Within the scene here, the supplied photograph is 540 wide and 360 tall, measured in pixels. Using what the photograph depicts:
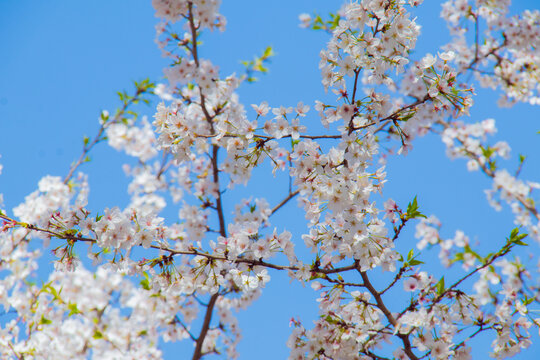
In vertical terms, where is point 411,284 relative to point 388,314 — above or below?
above

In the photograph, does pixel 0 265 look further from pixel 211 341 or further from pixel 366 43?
pixel 366 43

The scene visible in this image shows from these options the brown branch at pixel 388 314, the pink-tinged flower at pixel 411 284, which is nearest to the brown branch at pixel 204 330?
the brown branch at pixel 388 314

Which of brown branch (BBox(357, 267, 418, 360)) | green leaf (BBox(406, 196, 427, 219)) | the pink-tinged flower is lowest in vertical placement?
brown branch (BBox(357, 267, 418, 360))

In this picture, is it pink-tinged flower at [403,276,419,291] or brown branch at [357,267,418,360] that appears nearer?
brown branch at [357,267,418,360]

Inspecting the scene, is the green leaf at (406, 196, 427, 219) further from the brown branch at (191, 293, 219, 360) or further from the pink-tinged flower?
the brown branch at (191, 293, 219, 360)

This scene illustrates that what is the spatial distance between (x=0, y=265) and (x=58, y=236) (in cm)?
468

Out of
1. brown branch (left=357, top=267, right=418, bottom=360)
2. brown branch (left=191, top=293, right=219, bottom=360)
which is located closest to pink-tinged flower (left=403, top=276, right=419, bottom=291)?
brown branch (left=357, top=267, right=418, bottom=360)

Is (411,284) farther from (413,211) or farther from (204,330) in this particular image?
(204,330)

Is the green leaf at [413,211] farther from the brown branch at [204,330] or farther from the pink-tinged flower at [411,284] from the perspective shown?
the brown branch at [204,330]

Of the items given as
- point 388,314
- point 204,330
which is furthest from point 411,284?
point 204,330

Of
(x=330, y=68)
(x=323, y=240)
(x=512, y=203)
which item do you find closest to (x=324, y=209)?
(x=323, y=240)

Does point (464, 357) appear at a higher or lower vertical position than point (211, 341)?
lower

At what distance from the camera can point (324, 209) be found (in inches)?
111

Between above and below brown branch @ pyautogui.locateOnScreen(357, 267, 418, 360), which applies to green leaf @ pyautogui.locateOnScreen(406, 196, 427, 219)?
above
